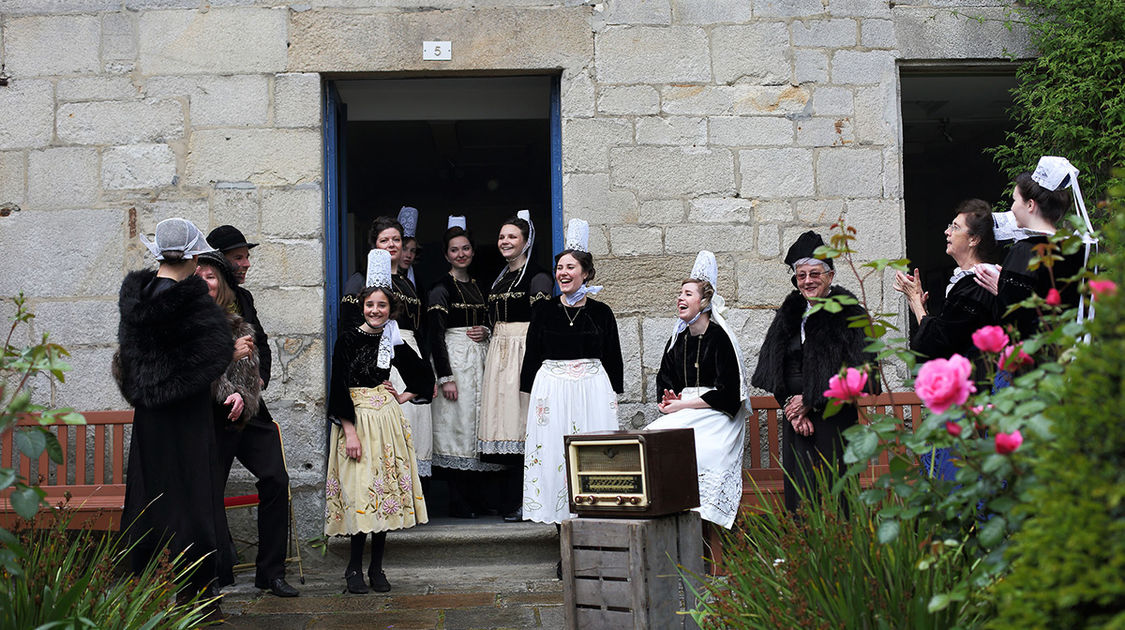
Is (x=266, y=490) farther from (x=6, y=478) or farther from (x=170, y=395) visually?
(x=6, y=478)

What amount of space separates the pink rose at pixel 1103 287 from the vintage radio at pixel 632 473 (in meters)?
1.83

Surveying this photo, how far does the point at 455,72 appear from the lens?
6.53 meters

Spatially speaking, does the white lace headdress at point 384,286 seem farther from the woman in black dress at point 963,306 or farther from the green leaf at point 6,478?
the green leaf at point 6,478

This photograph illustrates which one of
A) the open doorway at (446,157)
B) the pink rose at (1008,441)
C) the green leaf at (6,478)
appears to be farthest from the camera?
the open doorway at (446,157)

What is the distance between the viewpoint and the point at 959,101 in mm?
7977

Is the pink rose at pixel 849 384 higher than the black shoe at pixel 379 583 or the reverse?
higher

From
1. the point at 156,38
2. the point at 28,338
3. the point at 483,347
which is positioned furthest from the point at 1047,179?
the point at 28,338

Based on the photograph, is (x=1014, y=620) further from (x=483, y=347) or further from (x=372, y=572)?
(x=483, y=347)

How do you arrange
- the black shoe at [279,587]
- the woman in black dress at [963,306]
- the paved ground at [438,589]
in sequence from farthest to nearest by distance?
the black shoe at [279,587] < the paved ground at [438,589] < the woman in black dress at [963,306]

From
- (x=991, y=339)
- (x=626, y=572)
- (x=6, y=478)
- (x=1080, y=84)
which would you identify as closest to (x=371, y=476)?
(x=626, y=572)

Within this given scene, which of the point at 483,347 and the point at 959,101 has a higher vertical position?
the point at 959,101

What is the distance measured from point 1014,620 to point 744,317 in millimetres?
4562

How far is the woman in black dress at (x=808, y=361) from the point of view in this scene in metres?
5.00

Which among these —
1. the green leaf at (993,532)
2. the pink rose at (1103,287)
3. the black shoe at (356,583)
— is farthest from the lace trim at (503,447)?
the pink rose at (1103,287)
